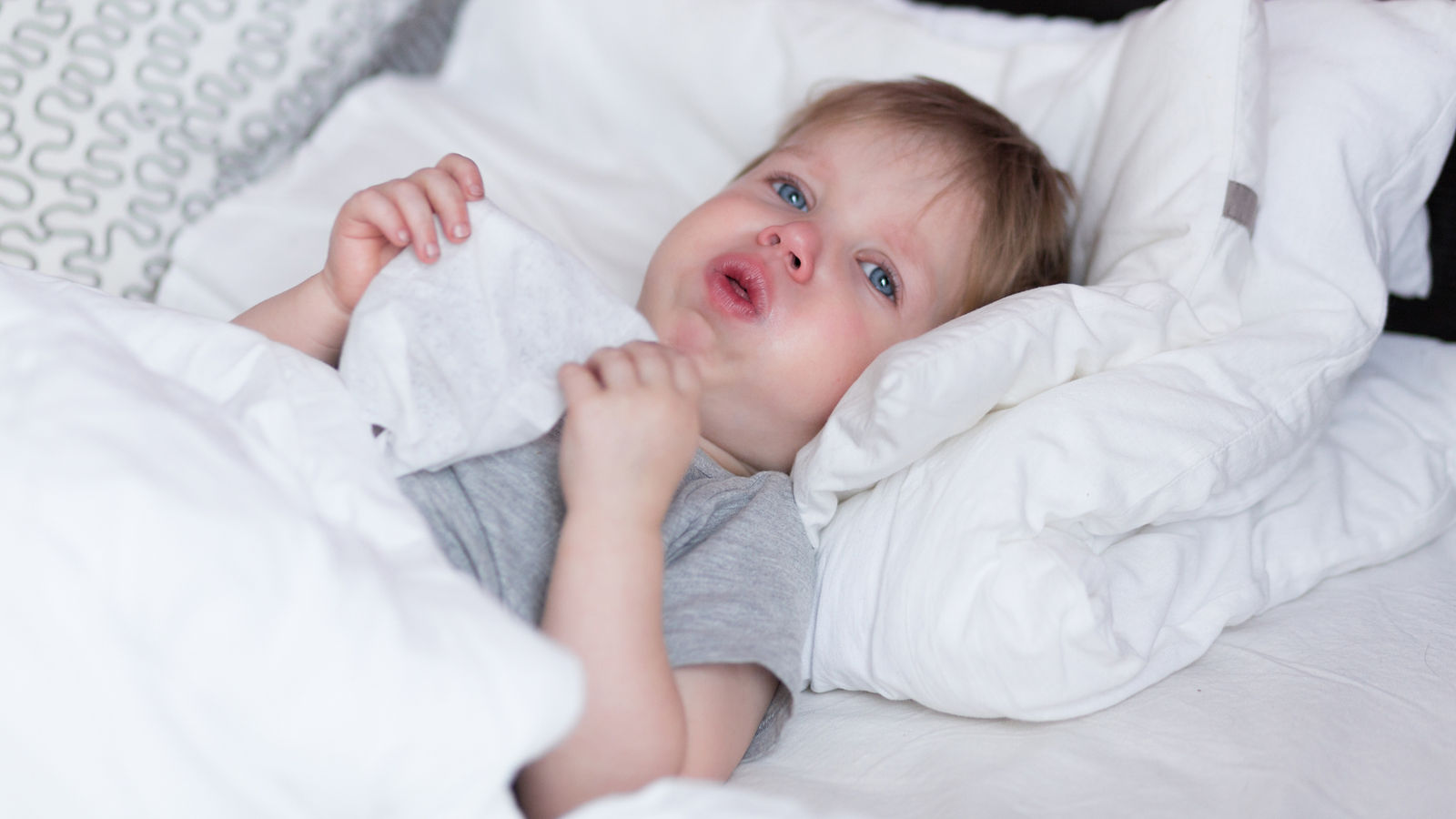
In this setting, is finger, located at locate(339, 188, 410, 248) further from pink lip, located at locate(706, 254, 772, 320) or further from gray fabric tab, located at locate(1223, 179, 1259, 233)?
gray fabric tab, located at locate(1223, 179, 1259, 233)

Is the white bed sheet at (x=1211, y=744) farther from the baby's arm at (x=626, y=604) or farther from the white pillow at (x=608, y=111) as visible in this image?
the white pillow at (x=608, y=111)

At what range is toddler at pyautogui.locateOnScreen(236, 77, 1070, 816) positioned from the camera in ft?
2.43

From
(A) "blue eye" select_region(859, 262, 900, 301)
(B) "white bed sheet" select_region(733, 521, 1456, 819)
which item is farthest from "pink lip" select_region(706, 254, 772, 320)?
(B) "white bed sheet" select_region(733, 521, 1456, 819)

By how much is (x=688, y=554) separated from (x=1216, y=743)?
0.42m

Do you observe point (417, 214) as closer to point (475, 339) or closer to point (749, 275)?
point (475, 339)

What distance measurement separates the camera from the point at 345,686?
0.57 metres

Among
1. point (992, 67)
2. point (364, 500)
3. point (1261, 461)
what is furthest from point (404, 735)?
point (992, 67)

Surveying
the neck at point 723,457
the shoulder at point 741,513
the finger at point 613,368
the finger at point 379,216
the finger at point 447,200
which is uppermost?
the finger at point 447,200

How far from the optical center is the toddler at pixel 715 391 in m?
0.74

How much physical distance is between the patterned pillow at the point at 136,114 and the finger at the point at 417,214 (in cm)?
51

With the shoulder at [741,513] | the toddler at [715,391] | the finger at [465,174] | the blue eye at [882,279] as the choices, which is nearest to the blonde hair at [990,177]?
the toddler at [715,391]

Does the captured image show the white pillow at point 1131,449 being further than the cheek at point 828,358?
No

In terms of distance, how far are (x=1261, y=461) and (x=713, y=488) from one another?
484mm

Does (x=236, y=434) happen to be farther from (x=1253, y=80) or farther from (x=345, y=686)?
(x=1253, y=80)
